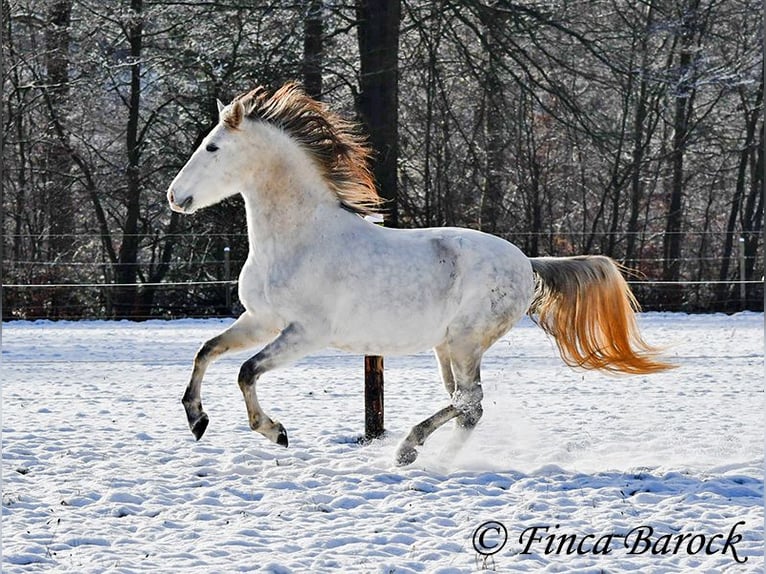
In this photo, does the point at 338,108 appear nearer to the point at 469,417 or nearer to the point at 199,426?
the point at 469,417

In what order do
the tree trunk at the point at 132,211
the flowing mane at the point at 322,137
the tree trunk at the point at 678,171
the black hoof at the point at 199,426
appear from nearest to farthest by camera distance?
the black hoof at the point at 199,426, the flowing mane at the point at 322,137, the tree trunk at the point at 132,211, the tree trunk at the point at 678,171

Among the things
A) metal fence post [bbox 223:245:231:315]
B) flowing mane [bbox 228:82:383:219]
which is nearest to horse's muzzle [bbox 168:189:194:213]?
flowing mane [bbox 228:82:383:219]

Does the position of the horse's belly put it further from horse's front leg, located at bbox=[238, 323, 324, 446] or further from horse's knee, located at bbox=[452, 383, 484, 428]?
horse's knee, located at bbox=[452, 383, 484, 428]

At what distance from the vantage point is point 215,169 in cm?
528

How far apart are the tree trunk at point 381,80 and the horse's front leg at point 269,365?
28.9 ft

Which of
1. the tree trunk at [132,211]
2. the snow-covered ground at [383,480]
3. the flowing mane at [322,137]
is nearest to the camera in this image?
the snow-covered ground at [383,480]

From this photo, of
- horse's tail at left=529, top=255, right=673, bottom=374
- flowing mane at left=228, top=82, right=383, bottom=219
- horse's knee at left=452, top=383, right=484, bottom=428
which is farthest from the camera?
horse's tail at left=529, top=255, right=673, bottom=374

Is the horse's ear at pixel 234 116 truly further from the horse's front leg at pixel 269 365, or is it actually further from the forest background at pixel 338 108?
the forest background at pixel 338 108

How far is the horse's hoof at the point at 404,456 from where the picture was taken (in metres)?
5.61

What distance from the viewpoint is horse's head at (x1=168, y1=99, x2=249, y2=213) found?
5.22m

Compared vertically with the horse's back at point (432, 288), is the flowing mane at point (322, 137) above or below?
above

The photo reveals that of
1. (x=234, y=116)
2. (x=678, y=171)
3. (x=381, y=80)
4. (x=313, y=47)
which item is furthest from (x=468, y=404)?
(x=678, y=171)
